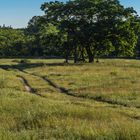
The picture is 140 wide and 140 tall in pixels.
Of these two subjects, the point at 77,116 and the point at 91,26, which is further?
the point at 91,26

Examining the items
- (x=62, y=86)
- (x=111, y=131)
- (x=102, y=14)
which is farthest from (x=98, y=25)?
(x=111, y=131)

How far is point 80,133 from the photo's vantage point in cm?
1297

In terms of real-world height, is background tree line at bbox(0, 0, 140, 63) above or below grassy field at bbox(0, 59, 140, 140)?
above

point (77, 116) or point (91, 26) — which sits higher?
point (91, 26)

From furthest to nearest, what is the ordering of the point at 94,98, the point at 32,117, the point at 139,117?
the point at 94,98, the point at 139,117, the point at 32,117

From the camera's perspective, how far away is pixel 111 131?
1295cm

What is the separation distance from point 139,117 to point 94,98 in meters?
9.74

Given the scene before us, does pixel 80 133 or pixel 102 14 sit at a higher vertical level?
pixel 102 14

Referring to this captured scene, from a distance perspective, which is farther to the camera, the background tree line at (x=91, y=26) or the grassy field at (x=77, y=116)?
the background tree line at (x=91, y=26)

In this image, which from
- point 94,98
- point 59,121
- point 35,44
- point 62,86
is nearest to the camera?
point 59,121

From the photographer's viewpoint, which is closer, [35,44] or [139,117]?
[139,117]

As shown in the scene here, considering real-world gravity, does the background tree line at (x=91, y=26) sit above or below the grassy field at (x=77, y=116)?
above

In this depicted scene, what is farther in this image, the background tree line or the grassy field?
the background tree line

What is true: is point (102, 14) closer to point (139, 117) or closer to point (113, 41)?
point (113, 41)
